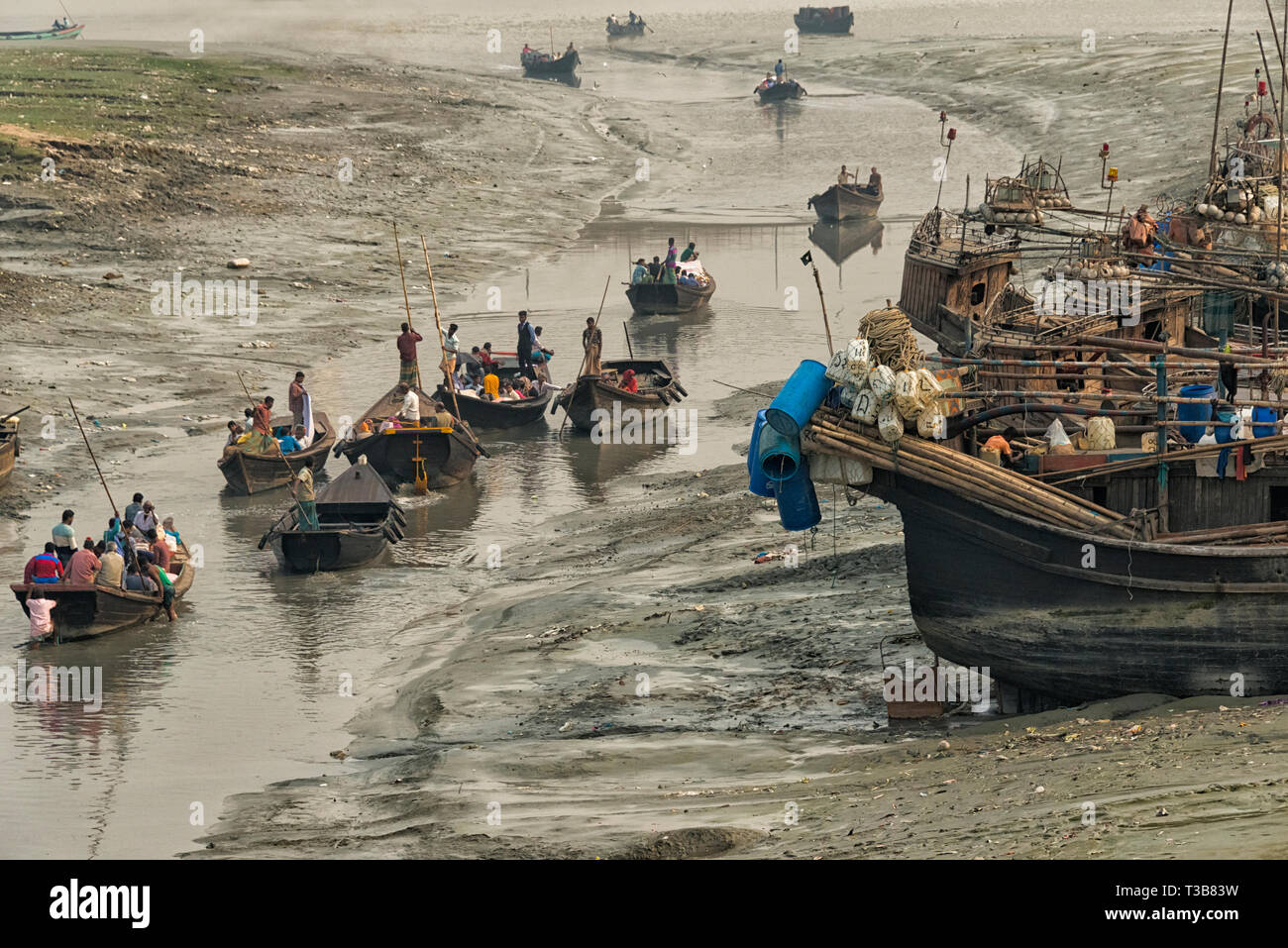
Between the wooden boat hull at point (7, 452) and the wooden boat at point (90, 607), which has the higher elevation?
the wooden boat hull at point (7, 452)

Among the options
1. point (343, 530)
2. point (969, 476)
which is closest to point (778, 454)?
point (969, 476)

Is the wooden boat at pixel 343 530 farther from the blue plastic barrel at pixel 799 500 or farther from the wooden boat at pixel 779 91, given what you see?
the wooden boat at pixel 779 91

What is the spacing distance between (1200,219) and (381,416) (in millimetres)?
13354

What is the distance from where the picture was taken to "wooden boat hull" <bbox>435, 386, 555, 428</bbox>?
3041cm

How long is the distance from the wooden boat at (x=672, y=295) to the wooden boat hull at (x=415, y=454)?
44.1 feet

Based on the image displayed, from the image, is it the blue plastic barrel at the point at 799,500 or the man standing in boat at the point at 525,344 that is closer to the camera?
→ the blue plastic barrel at the point at 799,500

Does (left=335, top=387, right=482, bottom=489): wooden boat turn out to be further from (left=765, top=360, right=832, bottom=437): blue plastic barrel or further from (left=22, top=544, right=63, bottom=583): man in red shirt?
(left=765, top=360, right=832, bottom=437): blue plastic barrel

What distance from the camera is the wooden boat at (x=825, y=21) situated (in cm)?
9619

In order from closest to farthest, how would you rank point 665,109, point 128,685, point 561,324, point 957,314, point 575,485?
point 128,685
point 957,314
point 575,485
point 561,324
point 665,109

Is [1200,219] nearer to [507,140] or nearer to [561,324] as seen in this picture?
[561,324]

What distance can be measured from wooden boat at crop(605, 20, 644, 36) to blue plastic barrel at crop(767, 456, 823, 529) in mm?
90077

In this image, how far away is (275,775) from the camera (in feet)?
53.0

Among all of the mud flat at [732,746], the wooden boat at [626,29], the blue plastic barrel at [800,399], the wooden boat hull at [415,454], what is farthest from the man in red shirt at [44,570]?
the wooden boat at [626,29]

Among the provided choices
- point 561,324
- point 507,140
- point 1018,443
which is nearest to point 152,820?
point 1018,443
